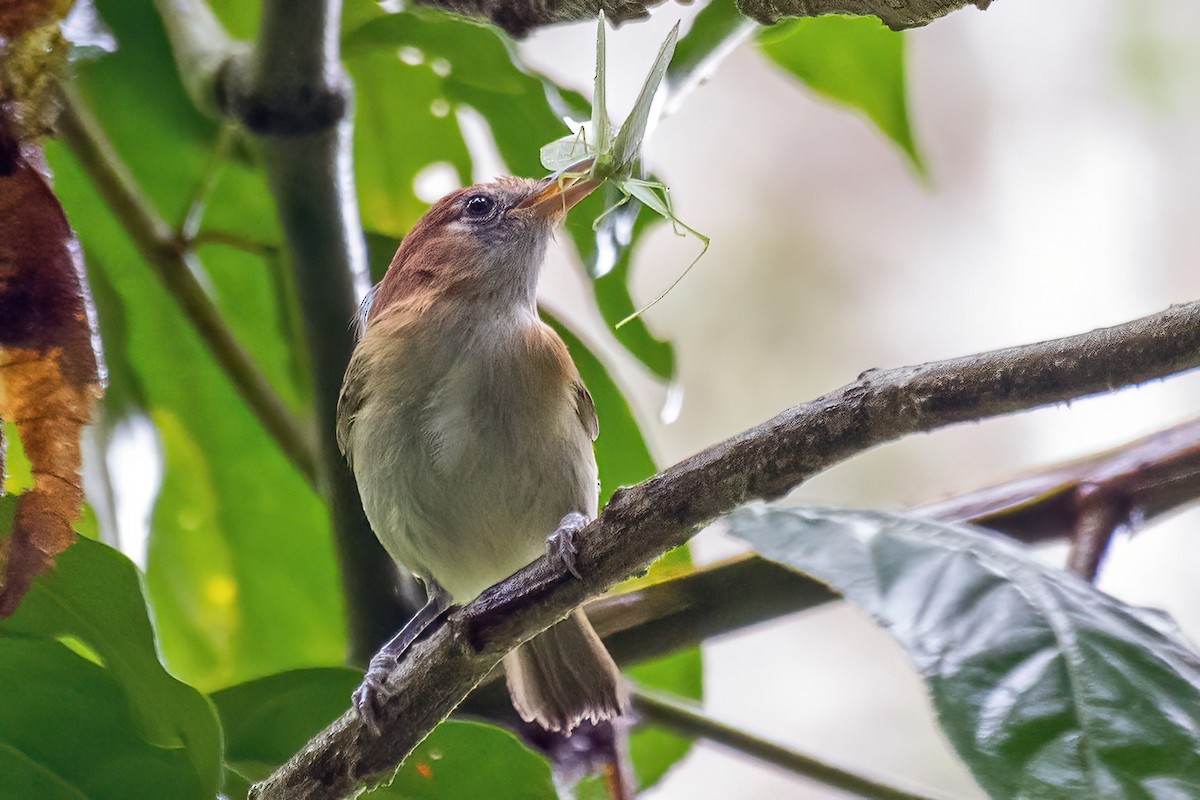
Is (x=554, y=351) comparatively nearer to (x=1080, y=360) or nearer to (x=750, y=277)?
(x=1080, y=360)

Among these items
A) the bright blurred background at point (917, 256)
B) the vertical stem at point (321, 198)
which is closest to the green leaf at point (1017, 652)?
the vertical stem at point (321, 198)

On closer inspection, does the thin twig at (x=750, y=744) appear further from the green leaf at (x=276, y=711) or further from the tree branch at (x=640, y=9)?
the tree branch at (x=640, y=9)

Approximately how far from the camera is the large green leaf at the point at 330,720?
1227 mm

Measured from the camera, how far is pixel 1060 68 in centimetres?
454

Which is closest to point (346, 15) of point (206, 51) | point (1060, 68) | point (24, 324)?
point (206, 51)

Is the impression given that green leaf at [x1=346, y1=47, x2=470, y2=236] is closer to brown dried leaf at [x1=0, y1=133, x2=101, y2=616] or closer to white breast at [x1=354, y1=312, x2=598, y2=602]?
white breast at [x1=354, y1=312, x2=598, y2=602]

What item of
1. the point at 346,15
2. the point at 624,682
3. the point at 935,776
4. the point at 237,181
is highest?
the point at 346,15

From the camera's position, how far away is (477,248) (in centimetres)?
199

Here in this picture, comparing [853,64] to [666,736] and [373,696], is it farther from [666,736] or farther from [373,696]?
[373,696]

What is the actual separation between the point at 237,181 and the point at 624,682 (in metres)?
1.00

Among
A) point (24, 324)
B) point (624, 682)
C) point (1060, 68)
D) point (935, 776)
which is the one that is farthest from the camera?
point (1060, 68)

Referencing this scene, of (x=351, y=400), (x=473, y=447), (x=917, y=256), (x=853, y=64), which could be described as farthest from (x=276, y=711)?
(x=917, y=256)

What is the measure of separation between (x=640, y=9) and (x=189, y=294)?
102 cm

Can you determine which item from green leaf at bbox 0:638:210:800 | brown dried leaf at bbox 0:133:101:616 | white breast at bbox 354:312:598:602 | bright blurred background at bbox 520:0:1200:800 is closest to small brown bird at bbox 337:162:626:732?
white breast at bbox 354:312:598:602
